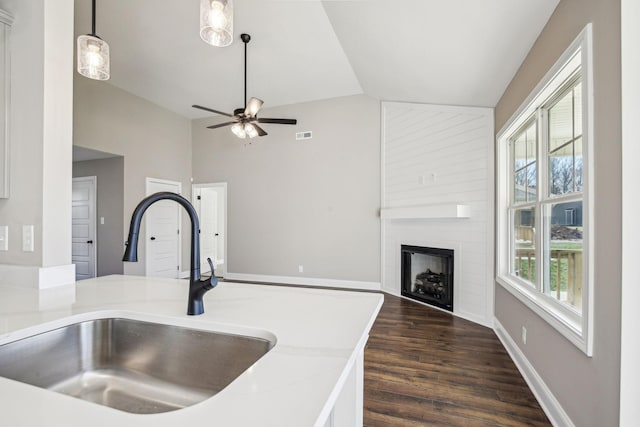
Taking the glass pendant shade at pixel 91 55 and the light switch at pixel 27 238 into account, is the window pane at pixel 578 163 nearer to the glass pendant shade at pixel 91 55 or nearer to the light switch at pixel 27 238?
the glass pendant shade at pixel 91 55

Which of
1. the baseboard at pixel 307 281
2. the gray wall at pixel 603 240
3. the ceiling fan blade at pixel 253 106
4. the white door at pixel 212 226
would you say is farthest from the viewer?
the white door at pixel 212 226

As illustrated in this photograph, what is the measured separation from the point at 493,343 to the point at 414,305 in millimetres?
1305

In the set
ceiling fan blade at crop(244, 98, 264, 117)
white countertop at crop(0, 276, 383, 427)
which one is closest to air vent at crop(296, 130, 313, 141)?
ceiling fan blade at crop(244, 98, 264, 117)

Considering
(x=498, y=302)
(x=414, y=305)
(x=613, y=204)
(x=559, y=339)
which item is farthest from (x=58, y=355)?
(x=414, y=305)

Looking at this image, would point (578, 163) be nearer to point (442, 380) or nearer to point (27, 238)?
point (442, 380)

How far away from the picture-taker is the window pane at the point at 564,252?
1820 mm

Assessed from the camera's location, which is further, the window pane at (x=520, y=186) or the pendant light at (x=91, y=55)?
the window pane at (x=520, y=186)

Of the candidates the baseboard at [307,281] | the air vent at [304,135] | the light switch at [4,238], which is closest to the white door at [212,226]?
the baseboard at [307,281]

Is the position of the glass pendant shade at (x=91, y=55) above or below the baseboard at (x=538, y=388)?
above

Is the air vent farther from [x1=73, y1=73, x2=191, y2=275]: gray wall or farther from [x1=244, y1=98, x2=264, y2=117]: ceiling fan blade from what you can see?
[x1=73, y1=73, x2=191, y2=275]: gray wall

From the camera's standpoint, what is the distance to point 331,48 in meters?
3.75

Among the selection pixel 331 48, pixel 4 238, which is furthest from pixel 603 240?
pixel 331 48

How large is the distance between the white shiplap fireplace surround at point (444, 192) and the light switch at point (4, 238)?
12.7 feet

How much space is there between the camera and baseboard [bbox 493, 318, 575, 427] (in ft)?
5.79
